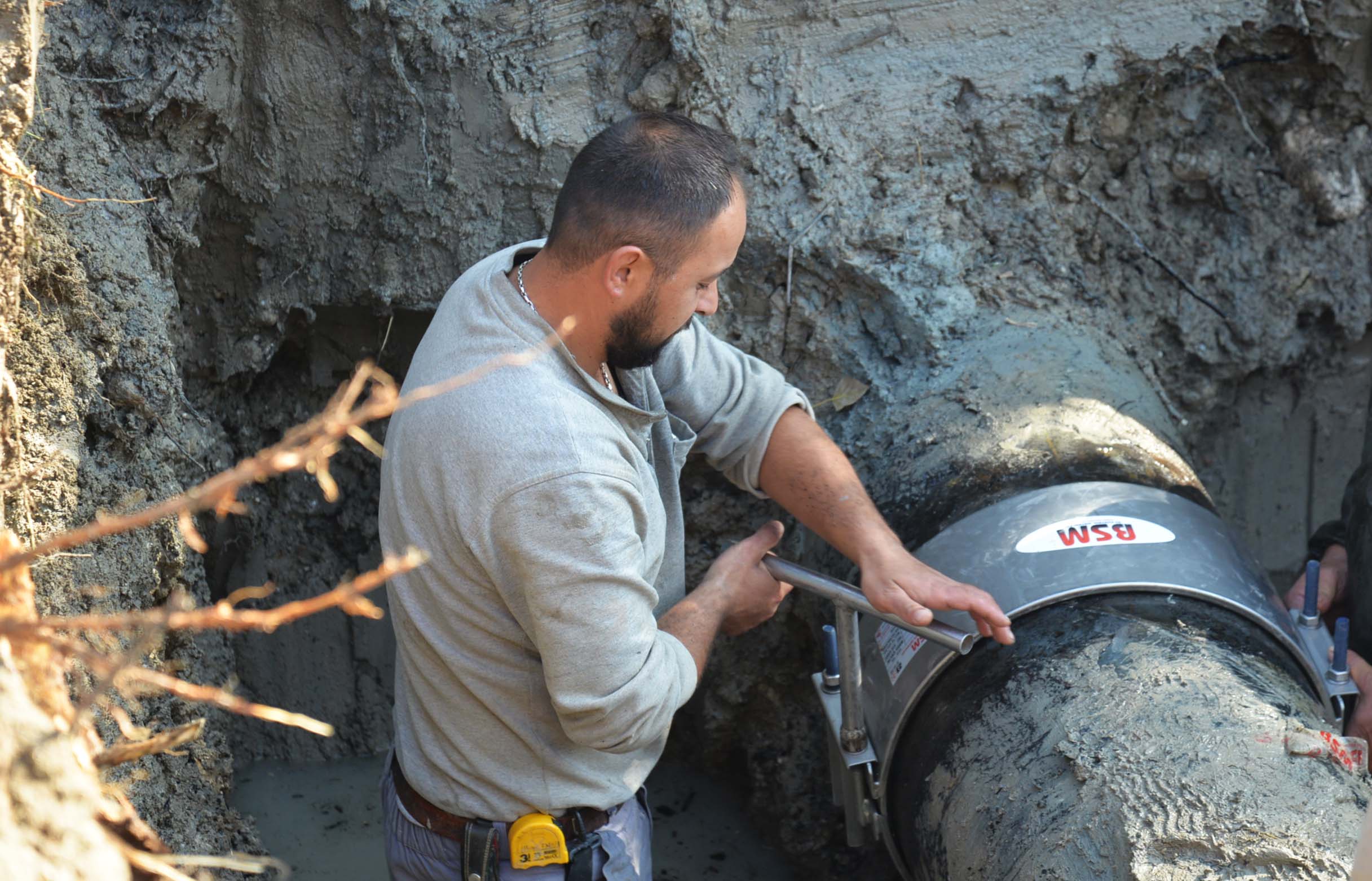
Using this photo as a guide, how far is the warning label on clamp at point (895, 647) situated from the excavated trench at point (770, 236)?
0.21m

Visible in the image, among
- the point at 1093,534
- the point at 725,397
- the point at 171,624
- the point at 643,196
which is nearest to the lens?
the point at 171,624

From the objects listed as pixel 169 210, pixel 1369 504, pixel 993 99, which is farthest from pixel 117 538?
pixel 1369 504

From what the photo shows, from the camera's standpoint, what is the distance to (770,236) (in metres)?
2.82

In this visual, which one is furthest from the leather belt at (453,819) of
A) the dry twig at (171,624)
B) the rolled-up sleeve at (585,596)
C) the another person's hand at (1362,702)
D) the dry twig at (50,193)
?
the another person's hand at (1362,702)

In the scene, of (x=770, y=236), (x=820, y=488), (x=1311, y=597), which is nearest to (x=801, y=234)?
(x=770, y=236)

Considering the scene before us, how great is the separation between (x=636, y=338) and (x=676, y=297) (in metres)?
0.09

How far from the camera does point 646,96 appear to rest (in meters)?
2.79

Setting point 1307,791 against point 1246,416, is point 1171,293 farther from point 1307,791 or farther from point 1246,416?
point 1307,791

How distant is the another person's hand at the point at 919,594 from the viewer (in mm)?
1874

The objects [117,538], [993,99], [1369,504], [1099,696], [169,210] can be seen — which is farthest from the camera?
[993,99]

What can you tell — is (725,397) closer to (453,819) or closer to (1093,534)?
(1093,534)

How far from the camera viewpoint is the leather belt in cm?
187

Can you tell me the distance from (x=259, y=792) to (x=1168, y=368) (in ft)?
8.58

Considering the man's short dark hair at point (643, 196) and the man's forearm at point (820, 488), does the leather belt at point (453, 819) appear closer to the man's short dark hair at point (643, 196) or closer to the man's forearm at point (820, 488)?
the man's forearm at point (820, 488)
